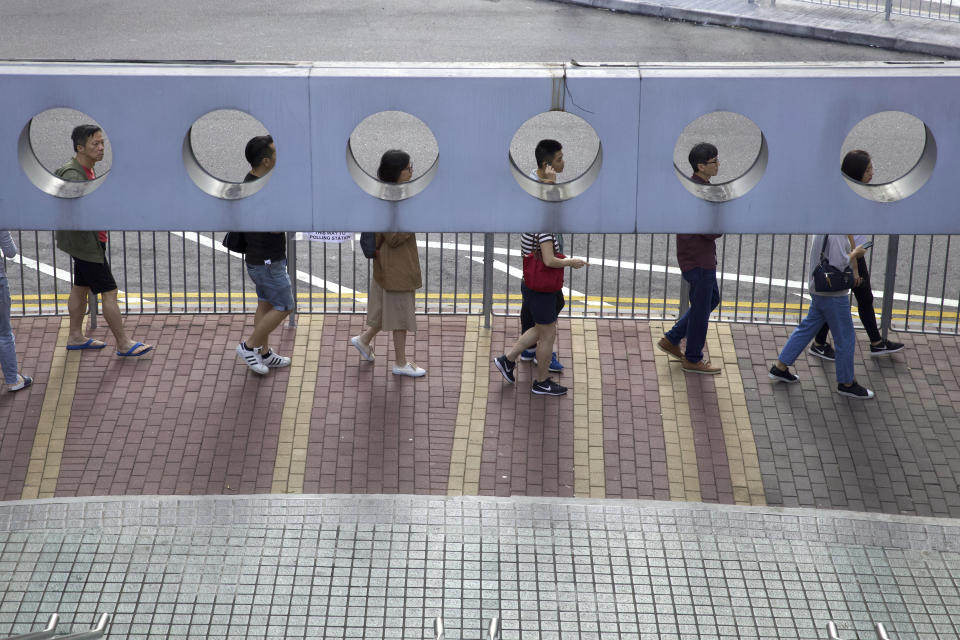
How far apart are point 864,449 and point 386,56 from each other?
10137 millimetres

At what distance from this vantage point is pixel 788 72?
19.4ft

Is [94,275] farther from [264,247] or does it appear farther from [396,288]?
[396,288]

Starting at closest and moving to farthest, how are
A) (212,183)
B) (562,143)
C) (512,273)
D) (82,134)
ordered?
(212,183)
(82,134)
(512,273)
(562,143)

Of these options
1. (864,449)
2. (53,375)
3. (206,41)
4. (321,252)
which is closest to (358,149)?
(321,252)

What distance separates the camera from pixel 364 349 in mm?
8695

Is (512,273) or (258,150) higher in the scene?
(258,150)

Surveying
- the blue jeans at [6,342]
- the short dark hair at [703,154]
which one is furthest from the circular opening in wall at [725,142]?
the blue jeans at [6,342]

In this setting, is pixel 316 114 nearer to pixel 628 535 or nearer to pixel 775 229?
pixel 775 229

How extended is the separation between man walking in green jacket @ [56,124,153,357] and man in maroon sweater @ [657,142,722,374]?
3.89m

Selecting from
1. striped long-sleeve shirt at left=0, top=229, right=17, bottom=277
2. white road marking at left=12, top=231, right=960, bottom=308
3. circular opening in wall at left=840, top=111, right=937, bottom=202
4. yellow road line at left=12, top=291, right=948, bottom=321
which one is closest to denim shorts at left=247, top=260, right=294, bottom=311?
striped long-sleeve shirt at left=0, top=229, right=17, bottom=277

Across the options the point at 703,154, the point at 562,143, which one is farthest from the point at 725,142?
the point at 703,154

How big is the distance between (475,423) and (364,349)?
1.14m

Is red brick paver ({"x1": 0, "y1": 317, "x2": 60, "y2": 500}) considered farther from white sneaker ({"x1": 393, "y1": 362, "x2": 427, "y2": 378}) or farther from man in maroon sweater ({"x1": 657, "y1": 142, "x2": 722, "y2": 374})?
man in maroon sweater ({"x1": 657, "y1": 142, "x2": 722, "y2": 374})

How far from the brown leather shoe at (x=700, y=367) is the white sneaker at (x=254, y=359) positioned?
3.00 m
